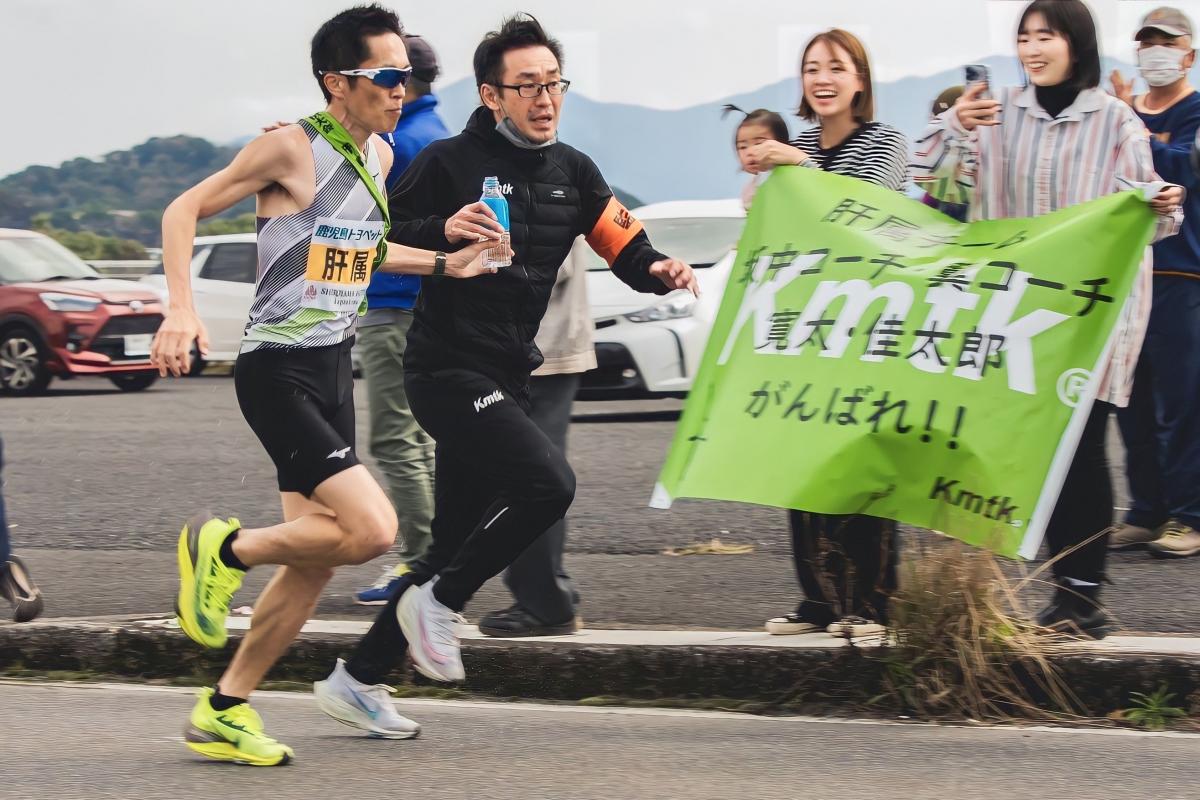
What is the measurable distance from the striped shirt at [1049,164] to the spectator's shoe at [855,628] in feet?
3.20

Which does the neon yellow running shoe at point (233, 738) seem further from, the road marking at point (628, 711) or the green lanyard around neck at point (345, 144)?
the green lanyard around neck at point (345, 144)

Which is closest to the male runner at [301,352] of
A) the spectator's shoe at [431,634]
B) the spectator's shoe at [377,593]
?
the spectator's shoe at [431,634]

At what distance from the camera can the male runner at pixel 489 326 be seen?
4.46m

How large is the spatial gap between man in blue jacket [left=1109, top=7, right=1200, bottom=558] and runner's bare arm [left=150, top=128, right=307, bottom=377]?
12.2ft

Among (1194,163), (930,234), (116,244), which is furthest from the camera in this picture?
(116,244)

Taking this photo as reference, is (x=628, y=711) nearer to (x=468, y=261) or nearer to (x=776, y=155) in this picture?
(x=468, y=261)

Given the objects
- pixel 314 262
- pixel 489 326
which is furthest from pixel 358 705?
pixel 314 262

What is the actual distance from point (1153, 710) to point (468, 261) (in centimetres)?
224

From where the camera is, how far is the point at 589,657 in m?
5.21

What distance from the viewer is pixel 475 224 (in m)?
4.46

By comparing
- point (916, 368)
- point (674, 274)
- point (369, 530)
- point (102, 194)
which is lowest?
point (369, 530)

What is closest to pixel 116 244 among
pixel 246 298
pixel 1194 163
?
pixel 246 298

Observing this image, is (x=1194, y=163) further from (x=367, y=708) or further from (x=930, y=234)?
(x=367, y=708)

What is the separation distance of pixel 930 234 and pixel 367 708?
7.16 feet
